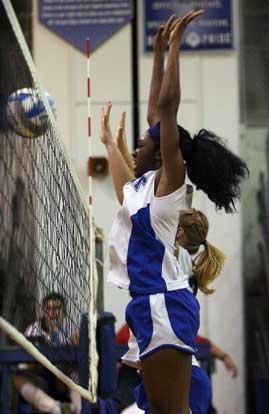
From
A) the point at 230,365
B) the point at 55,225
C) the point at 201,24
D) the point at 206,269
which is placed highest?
the point at 201,24

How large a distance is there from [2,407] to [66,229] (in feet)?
5.84

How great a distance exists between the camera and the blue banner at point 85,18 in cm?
804

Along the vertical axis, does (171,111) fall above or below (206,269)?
above

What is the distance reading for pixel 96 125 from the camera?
7.88 meters

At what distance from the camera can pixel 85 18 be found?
26.5 feet

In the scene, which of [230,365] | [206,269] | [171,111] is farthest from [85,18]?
[171,111]

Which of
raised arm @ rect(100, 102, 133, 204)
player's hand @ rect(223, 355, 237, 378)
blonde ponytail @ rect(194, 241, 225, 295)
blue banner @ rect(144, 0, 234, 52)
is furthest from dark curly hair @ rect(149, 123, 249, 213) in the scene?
blue banner @ rect(144, 0, 234, 52)

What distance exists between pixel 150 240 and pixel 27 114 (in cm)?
120

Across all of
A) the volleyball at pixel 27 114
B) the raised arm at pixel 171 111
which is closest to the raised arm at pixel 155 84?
the raised arm at pixel 171 111

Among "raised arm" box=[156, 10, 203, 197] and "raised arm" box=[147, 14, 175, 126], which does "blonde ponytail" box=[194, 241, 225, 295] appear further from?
"raised arm" box=[156, 10, 203, 197]

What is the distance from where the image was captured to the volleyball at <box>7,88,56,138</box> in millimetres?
4332

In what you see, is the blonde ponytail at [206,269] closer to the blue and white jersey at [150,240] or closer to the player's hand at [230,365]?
the blue and white jersey at [150,240]

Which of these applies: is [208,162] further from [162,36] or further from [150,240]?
[162,36]

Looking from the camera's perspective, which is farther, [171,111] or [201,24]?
[201,24]
